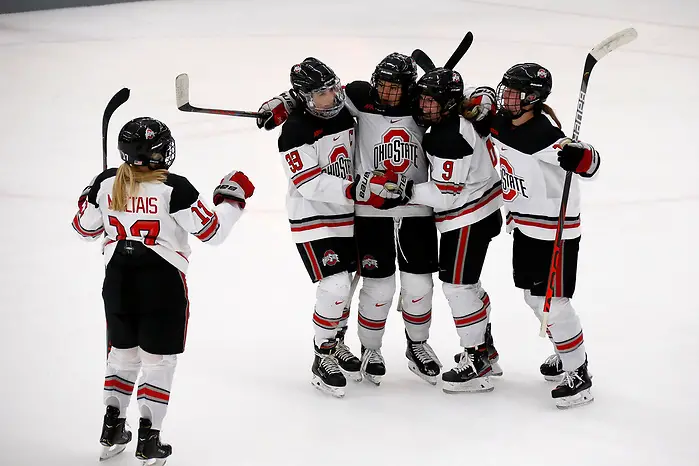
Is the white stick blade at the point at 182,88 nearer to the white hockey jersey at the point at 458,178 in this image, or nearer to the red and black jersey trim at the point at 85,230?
the red and black jersey trim at the point at 85,230

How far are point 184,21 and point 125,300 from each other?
22.8ft

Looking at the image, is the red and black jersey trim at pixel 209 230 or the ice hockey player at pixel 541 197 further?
the ice hockey player at pixel 541 197

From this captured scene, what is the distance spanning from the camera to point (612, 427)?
10.9 feet

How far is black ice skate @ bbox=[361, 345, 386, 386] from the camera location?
3.68m

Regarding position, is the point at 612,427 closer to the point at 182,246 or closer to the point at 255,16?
the point at 182,246

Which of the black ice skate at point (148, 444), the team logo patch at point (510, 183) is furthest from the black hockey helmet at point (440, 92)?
the black ice skate at point (148, 444)

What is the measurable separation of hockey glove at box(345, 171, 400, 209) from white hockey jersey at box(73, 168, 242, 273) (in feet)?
1.76

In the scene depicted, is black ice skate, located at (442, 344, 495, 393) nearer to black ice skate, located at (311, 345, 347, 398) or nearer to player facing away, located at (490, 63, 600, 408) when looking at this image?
player facing away, located at (490, 63, 600, 408)

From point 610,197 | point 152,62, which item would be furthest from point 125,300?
point 152,62

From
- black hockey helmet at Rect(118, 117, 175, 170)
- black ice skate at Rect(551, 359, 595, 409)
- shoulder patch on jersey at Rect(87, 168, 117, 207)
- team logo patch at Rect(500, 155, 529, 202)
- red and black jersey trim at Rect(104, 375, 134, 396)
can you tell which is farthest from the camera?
black ice skate at Rect(551, 359, 595, 409)

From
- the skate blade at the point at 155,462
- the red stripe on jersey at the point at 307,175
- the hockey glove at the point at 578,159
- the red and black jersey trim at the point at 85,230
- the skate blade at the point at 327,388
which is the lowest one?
the skate blade at the point at 155,462

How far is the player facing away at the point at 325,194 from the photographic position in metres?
3.39

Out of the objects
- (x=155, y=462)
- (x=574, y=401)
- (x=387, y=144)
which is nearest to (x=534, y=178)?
(x=387, y=144)

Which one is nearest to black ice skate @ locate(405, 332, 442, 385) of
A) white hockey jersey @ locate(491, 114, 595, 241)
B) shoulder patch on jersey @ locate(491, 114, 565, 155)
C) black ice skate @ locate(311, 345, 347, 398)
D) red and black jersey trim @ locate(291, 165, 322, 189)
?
black ice skate @ locate(311, 345, 347, 398)
